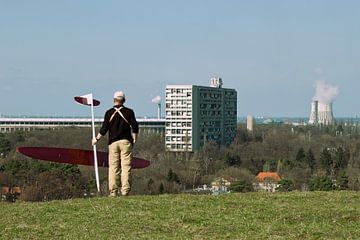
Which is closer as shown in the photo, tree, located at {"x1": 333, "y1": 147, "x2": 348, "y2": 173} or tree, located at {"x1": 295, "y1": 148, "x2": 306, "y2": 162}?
tree, located at {"x1": 333, "y1": 147, "x2": 348, "y2": 173}

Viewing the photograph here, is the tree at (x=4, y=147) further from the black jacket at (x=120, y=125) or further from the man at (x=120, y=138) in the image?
the black jacket at (x=120, y=125)

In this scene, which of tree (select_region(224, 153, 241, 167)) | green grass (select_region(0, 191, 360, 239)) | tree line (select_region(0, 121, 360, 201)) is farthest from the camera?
tree (select_region(224, 153, 241, 167))

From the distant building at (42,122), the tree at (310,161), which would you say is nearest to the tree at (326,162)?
the tree at (310,161)

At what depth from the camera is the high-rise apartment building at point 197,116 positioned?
107 metres

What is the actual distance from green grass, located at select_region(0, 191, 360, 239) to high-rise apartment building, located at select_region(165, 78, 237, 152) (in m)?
88.8

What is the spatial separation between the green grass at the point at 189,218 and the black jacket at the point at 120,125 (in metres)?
1.28

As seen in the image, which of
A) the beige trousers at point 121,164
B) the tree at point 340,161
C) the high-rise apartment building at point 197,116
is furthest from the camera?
the high-rise apartment building at point 197,116

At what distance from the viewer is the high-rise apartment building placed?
107 metres

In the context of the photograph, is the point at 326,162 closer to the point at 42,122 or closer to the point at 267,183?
the point at 267,183

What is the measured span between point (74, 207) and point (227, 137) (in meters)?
103

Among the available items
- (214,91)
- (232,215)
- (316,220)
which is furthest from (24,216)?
(214,91)

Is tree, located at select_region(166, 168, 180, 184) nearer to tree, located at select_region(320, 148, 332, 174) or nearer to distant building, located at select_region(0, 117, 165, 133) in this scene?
tree, located at select_region(320, 148, 332, 174)

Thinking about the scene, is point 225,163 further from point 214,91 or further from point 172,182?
point 214,91

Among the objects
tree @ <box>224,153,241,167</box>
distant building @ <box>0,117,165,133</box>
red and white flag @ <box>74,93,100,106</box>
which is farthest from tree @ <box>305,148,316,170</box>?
red and white flag @ <box>74,93,100,106</box>
